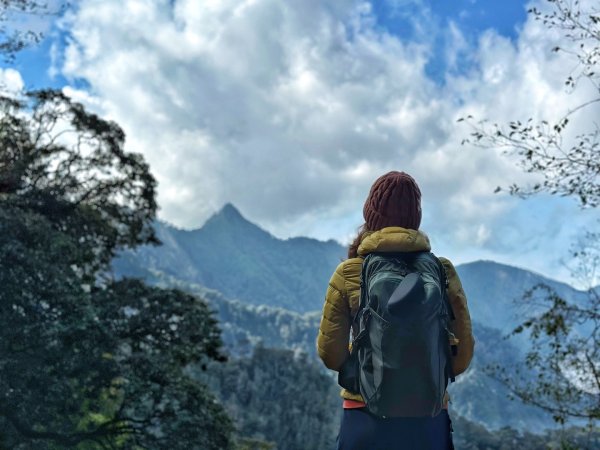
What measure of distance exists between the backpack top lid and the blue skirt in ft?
1.91

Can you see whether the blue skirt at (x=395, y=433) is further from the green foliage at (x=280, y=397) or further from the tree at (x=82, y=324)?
the green foliage at (x=280, y=397)

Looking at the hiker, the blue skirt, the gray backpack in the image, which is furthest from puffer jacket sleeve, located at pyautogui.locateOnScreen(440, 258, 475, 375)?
the blue skirt

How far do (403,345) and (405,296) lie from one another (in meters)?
0.24

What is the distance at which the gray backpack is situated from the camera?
2.74m

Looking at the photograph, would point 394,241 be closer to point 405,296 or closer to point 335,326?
point 405,296

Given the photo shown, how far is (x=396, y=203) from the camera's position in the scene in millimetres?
3184

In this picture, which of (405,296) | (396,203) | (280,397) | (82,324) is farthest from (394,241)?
(280,397)

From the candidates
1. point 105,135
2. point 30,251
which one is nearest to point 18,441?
point 30,251

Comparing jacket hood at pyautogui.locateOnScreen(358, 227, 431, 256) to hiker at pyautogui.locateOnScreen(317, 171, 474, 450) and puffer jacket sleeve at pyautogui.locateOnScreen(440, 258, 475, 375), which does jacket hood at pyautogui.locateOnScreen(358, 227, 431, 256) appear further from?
puffer jacket sleeve at pyautogui.locateOnScreen(440, 258, 475, 375)

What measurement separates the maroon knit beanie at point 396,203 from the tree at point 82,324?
389 inches

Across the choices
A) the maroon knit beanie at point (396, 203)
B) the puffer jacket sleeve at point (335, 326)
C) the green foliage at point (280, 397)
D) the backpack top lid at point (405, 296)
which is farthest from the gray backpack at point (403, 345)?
the green foliage at point (280, 397)

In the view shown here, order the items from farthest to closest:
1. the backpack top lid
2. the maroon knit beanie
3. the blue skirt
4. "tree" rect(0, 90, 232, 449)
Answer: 1. "tree" rect(0, 90, 232, 449)
2. the maroon knit beanie
3. the blue skirt
4. the backpack top lid

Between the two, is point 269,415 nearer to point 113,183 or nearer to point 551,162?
point 113,183

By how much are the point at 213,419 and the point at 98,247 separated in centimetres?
716
